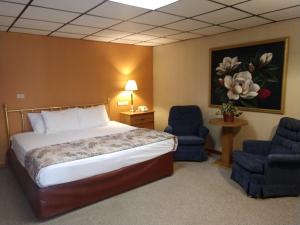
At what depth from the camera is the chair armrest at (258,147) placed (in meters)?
3.43

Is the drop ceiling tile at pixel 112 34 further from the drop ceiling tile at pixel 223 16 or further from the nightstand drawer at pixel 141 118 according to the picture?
the nightstand drawer at pixel 141 118

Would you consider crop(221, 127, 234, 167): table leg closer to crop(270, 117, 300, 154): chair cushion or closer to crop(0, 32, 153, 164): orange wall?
crop(270, 117, 300, 154): chair cushion

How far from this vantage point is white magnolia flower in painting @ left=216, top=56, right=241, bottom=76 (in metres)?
4.19

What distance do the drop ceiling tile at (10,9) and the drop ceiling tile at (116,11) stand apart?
2.71ft

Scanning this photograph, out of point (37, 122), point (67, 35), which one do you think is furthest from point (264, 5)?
point (37, 122)

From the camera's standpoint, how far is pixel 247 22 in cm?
356

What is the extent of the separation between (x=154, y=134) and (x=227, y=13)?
6.61ft

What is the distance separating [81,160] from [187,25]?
2.58 metres

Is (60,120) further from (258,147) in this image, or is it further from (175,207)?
(258,147)

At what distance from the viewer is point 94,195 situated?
2854mm

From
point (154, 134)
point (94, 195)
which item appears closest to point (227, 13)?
point (154, 134)

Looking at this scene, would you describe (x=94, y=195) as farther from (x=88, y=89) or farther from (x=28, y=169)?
(x=88, y=89)

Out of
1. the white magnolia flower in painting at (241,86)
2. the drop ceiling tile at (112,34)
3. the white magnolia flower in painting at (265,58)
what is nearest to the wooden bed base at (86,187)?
the white magnolia flower in painting at (241,86)

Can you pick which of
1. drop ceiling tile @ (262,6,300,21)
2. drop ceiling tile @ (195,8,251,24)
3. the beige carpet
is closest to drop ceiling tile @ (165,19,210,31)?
drop ceiling tile @ (195,8,251,24)
